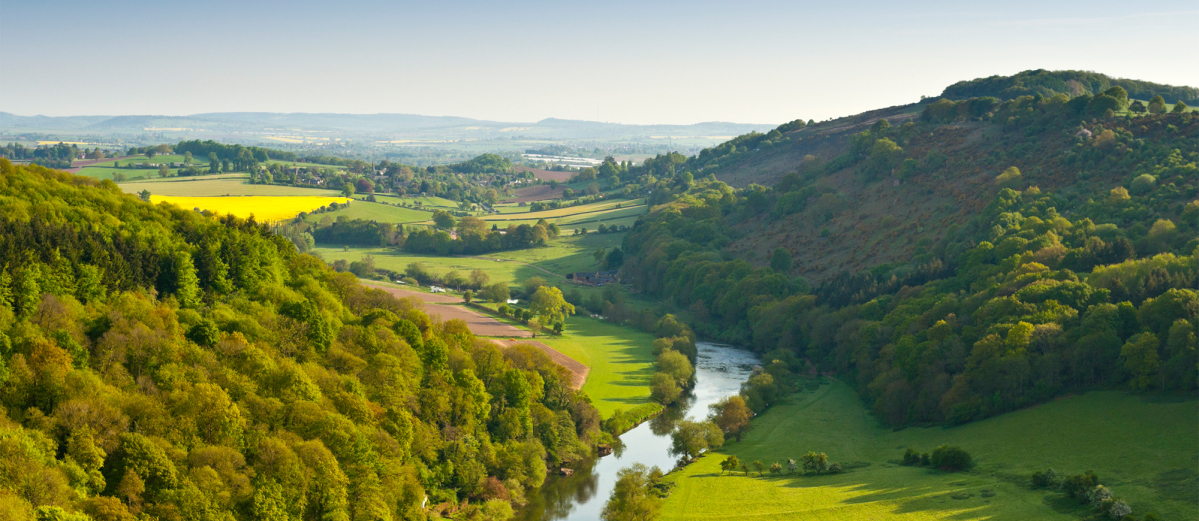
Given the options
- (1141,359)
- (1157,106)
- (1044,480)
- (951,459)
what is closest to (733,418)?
(951,459)

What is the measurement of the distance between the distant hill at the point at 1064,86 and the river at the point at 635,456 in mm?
109371

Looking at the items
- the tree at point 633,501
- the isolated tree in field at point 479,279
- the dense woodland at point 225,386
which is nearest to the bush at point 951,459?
the tree at point 633,501

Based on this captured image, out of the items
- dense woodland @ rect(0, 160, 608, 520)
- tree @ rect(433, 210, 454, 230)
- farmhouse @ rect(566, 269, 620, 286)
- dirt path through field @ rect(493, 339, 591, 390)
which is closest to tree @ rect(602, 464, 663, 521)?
dense woodland @ rect(0, 160, 608, 520)

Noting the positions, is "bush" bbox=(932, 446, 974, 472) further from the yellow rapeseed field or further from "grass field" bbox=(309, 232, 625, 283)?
the yellow rapeseed field

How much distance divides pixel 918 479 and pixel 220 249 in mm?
50338

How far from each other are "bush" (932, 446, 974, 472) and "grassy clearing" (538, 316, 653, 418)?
28332mm

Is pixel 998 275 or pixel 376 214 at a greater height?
pixel 998 275

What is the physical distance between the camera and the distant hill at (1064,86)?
170 m

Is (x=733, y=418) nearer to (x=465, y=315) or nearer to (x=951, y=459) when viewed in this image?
(x=951, y=459)

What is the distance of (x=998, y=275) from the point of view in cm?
8538

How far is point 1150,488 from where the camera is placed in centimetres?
5025

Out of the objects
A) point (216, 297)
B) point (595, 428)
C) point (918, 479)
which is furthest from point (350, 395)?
point (918, 479)

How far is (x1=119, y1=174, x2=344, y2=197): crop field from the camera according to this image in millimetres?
170700

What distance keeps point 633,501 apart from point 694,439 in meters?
14.8
